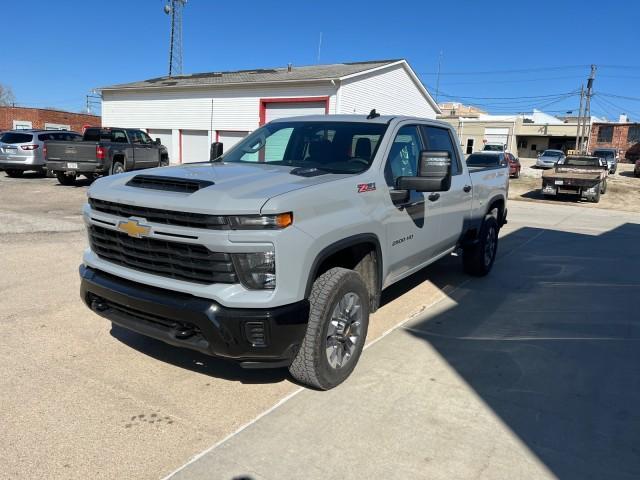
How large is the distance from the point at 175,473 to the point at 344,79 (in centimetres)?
2075

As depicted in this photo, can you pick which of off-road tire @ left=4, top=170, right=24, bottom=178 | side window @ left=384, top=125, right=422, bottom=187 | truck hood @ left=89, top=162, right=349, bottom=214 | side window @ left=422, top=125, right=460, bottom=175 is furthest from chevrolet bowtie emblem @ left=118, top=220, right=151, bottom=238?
off-road tire @ left=4, top=170, right=24, bottom=178

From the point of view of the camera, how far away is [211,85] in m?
26.4

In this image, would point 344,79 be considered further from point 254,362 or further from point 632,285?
point 254,362

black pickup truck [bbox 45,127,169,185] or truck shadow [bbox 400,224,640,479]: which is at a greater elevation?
black pickup truck [bbox 45,127,169,185]

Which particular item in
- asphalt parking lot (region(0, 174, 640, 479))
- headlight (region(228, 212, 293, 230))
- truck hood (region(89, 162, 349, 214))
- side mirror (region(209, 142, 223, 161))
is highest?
side mirror (region(209, 142, 223, 161))

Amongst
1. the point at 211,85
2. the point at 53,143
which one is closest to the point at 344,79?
the point at 211,85

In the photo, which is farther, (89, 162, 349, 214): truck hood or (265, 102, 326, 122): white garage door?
(265, 102, 326, 122): white garage door

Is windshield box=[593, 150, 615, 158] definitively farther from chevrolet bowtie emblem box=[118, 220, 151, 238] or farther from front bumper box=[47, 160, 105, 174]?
chevrolet bowtie emblem box=[118, 220, 151, 238]

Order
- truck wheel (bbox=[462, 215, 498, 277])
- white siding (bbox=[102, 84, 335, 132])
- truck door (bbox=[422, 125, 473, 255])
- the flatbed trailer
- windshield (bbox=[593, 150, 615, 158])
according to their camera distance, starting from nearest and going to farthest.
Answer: truck door (bbox=[422, 125, 473, 255]) < truck wheel (bbox=[462, 215, 498, 277]) < the flatbed trailer < white siding (bbox=[102, 84, 335, 132]) < windshield (bbox=[593, 150, 615, 158])

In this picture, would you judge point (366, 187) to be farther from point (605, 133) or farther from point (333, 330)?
point (605, 133)

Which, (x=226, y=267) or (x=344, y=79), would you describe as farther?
(x=344, y=79)

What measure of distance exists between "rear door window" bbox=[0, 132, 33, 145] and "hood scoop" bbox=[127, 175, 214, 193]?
55.8 feet

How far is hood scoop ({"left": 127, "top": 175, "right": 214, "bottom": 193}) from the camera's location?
3252 millimetres

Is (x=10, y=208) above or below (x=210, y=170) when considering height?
below
